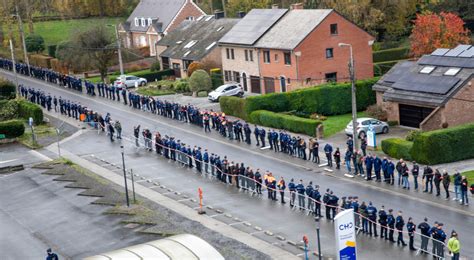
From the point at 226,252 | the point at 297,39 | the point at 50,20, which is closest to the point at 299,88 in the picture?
the point at 297,39

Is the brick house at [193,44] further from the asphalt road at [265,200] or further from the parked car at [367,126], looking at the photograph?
the parked car at [367,126]

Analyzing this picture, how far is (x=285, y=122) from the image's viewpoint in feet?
178

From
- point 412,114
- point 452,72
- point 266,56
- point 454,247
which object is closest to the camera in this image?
point 454,247

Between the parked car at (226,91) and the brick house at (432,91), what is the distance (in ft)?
46.6

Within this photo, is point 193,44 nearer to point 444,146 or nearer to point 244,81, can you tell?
point 244,81

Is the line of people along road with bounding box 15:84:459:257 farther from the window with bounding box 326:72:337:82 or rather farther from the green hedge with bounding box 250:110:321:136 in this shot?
the window with bounding box 326:72:337:82

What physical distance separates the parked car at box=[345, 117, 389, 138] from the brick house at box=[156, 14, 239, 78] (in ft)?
88.2

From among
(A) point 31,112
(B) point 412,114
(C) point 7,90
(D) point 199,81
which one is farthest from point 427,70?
(C) point 7,90

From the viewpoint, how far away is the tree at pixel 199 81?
69.9 metres

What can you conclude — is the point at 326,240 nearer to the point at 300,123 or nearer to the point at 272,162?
the point at 272,162

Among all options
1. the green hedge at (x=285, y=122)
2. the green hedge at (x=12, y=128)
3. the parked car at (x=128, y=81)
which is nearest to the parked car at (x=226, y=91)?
the green hedge at (x=285, y=122)

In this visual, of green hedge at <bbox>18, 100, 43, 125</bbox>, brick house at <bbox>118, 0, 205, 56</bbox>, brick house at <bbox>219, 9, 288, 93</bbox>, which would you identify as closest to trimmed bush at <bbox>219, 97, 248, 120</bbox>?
brick house at <bbox>219, 9, 288, 93</bbox>

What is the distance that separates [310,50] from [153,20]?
34.8 m

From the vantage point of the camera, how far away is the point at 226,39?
241 ft
